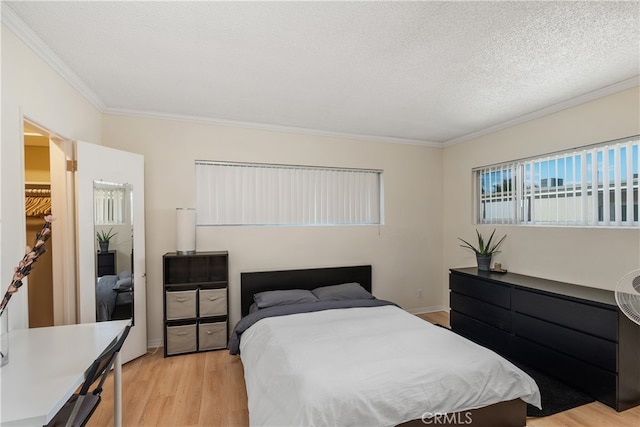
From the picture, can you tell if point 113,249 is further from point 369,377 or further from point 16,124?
point 369,377

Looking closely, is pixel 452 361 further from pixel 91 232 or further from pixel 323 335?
pixel 91 232

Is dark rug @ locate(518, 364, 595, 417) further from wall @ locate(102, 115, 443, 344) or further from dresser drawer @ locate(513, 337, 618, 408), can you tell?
wall @ locate(102, 115, 443, 344)

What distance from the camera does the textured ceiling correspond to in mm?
1684

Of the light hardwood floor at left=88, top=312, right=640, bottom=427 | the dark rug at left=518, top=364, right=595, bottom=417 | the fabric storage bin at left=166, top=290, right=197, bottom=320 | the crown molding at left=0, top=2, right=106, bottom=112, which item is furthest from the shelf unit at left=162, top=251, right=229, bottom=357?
the dark rug at left=518, top=364, right=595, bottom=417

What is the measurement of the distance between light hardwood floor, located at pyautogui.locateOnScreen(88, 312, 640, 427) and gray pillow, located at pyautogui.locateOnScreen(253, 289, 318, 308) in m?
0.63

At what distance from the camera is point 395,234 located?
14.3 ft

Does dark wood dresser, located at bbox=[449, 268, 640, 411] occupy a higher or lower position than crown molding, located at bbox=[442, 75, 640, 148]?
lower

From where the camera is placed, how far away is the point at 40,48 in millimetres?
1994

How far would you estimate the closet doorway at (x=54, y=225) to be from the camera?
2.50 m

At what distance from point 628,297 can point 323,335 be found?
1.97 m

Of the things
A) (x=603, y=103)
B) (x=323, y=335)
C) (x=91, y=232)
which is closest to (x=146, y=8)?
(x=91, y=232)

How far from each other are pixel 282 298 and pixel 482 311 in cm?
219

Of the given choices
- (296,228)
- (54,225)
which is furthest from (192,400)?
(296,228)

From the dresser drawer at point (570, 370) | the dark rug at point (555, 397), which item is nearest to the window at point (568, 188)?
the dresser drawer at point (570, 370)
